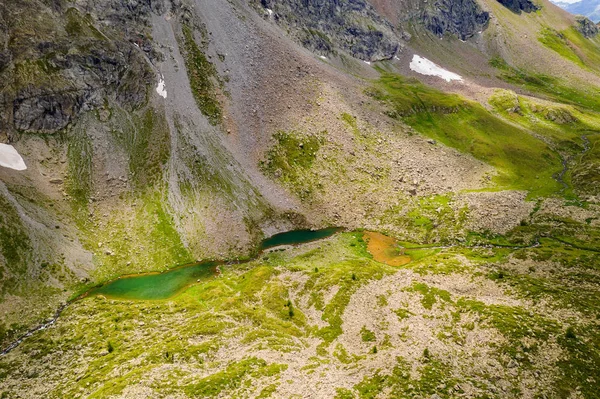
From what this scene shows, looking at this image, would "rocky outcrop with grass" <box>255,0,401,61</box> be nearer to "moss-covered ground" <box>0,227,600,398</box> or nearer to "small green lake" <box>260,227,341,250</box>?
"small green lake" <box>260,227,341,250</box>

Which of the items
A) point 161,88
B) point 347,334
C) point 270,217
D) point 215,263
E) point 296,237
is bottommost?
point 347,334

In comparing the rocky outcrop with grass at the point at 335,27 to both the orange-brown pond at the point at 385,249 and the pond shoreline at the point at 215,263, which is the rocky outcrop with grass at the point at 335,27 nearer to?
the pond shoreline at the point at 215,263

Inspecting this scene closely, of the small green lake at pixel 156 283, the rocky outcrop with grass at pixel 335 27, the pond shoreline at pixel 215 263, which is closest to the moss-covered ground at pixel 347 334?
the pond shoreline at pixel 215 263

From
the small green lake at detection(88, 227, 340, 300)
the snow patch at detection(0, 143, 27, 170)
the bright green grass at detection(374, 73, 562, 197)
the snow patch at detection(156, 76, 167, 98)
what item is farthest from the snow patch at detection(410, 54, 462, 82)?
the snow patch at detection(0, 143, 27, 170)

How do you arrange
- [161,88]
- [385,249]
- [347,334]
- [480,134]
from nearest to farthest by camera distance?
[347,334], [385,249], [161,88], [480,134]

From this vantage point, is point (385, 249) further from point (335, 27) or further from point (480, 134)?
point (335, 27)

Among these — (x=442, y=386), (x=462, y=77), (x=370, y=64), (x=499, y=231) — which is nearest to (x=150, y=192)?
(x=442, y=386)

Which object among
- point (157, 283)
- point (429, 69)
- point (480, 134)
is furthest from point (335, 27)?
point (157, 283)
